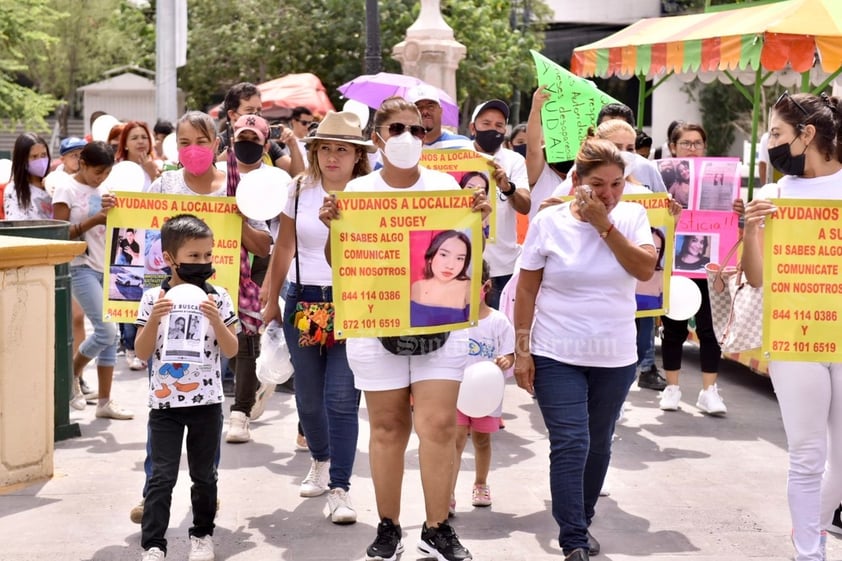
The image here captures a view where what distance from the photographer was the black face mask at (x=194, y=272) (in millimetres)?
5289

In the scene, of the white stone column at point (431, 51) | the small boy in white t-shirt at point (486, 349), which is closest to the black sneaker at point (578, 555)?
the small boy in white t-shirt at point (486, 349)

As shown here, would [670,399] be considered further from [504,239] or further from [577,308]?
[577,308]

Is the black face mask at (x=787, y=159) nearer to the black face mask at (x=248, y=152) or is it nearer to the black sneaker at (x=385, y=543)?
the black sneaker at (x=385, y=543)

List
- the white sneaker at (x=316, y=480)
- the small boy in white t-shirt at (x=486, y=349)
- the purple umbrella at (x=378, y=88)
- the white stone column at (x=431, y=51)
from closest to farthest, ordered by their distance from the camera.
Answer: the small boy in white t-shirt at (x=486, y=349)
the white sneaker at (x=316, y=480)
the purple umbrella at (x=378, y=88)
the white stone column at (x=431, y=51)

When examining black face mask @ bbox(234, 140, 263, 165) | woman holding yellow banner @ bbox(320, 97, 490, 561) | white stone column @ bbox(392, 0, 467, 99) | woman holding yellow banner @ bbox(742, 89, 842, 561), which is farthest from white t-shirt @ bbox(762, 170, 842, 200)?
white stone column @ bbox(392, 0, 467, 99)

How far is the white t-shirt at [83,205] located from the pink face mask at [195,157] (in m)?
1.93

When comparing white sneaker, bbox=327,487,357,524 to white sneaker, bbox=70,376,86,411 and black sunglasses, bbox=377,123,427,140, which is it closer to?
black sunglasses, bbox=377,123,427,140

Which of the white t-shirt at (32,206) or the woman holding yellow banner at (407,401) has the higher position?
the white t-shirt at (32,206)

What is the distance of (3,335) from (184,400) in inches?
71.1

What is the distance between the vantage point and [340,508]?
6113 mm

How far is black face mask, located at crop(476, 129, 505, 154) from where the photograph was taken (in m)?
7.93

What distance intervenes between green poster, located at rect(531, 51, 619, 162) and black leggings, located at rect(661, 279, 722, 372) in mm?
2345

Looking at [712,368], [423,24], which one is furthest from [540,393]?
[423,24]

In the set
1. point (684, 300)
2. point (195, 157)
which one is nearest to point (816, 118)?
point (684, 300)
